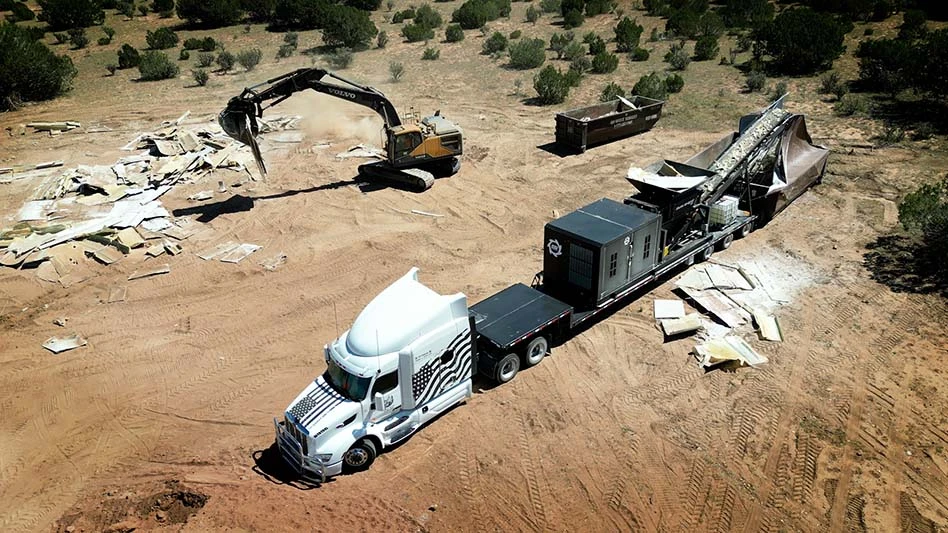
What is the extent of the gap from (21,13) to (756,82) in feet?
182

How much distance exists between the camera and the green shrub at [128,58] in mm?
39000

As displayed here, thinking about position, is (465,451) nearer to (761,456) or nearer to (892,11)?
(761,456)


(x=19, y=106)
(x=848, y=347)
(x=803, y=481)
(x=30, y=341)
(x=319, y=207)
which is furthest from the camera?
→ (x=19, y=106)

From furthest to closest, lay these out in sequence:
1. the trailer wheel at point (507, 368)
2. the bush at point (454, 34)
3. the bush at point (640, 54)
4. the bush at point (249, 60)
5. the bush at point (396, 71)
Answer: the bush at point (454, 34)
the bush at point (249, 60)
the bush at point (640, 54)
the bush at point (396, 71)
the trailer wheel at point (507, 368)

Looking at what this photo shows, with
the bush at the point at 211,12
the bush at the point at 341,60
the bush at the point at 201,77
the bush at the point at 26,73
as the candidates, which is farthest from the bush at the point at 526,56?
the bush at the point at 26,73

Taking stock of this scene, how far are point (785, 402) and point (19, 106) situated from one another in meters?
37.8

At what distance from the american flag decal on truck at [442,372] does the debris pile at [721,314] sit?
538 centimetres

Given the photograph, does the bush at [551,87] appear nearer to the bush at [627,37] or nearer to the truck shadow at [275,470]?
the bush at [627,37]

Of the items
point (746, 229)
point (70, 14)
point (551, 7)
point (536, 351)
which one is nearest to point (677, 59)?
point (551, 7)

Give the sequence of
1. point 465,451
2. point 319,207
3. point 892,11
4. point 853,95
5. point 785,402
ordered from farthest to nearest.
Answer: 1. point 892,11
2. point 853,95
3. point 319,207
4. point 785,402
5. point 465,451

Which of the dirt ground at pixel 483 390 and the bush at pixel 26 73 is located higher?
the bush at pixel 26 73

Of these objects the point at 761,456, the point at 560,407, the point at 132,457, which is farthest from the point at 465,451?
the point at 132,457

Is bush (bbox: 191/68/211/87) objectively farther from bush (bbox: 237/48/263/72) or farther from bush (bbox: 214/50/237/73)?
bush (bbox: 237/48/263/72)

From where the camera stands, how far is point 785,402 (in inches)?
515
